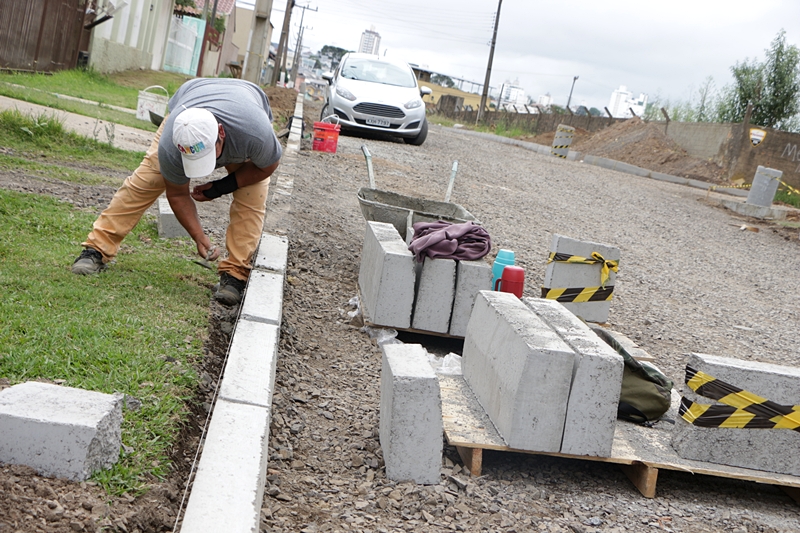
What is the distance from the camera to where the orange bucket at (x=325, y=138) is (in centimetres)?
1265

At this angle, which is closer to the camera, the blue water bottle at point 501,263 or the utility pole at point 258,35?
the blue water bottle at point 501,263

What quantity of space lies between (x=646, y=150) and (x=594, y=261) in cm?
2218

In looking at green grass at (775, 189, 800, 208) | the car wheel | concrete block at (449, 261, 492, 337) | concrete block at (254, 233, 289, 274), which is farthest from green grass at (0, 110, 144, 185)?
green grass at (775, 189, 800, 208)

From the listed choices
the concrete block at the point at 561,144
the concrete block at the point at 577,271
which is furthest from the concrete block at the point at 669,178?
the concrete block at the point at 577,271

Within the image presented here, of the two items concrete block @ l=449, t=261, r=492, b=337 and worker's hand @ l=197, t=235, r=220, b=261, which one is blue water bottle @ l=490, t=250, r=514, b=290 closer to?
concrete block @ l=449, t=261, r=492, b=337

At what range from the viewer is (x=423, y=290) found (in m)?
4.93

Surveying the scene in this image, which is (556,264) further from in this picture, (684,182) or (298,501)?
(684,182)

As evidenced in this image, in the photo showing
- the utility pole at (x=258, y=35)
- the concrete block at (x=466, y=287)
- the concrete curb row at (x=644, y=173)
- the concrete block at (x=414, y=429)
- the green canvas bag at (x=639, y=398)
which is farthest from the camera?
the concrete curb row at (x=644, y=173)

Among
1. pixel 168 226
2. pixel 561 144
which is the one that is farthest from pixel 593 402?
pixel 561 144

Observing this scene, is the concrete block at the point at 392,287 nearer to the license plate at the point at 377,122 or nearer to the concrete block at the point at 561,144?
the license plate at the point at 377,122

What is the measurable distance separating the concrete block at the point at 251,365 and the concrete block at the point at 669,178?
2050 centimetres

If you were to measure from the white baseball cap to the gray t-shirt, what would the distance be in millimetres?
166

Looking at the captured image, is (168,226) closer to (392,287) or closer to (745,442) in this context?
(392,287)

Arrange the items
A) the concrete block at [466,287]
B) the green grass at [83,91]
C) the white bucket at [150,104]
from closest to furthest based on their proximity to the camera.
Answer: the concrete block at [466,287] → the green grass at [83,91] → the white bucket at [150,104]
